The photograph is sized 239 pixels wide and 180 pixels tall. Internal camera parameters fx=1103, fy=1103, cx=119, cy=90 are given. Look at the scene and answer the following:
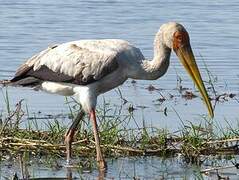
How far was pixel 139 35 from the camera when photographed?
1794 centimetres

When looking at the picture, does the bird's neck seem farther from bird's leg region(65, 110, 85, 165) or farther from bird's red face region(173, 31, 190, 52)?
bird's leg region(65, 110, 85, 165)

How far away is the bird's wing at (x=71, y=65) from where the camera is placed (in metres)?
10.4

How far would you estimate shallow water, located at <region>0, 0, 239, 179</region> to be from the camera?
511 inches

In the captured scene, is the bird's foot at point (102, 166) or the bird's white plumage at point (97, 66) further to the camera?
the bird's white plumage at point (97, 66)

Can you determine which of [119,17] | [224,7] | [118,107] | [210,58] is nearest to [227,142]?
[118,107]

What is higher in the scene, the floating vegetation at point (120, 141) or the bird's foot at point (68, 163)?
the floating vegetation at point (120, 141)

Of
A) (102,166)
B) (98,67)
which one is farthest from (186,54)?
(102,166)

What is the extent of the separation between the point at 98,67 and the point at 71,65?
35 cm

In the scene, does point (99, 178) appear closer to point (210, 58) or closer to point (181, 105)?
point (181, 105)

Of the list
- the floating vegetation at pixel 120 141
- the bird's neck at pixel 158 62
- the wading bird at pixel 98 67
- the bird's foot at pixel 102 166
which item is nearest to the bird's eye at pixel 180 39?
the wading bird at pixel 98 67

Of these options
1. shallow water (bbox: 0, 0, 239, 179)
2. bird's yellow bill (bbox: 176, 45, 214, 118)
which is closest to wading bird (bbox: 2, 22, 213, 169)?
bird's yellow bill (bbox: 176, 45, 214, 118)

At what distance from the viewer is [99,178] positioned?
32.3 ft

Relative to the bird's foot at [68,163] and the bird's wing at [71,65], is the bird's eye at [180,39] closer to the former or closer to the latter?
the bird's wing at [71,65]

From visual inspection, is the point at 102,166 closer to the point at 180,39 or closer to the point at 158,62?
the point at 158,62
